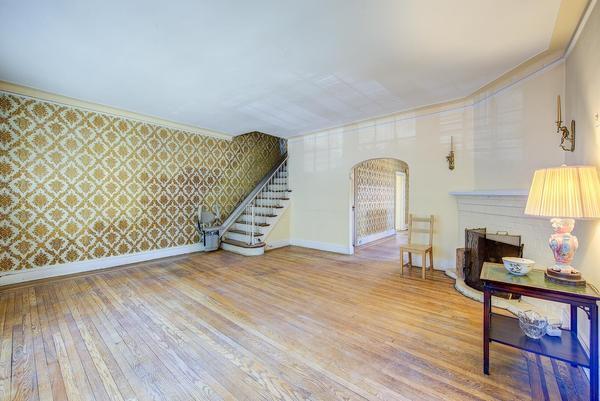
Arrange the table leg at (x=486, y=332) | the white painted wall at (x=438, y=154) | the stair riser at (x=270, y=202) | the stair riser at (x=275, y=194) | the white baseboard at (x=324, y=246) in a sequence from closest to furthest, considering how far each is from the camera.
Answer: the table leg at (x=486, y=332)
the white painted wall at (x=438, y=154)
the white baseboard at (x=324, y=246)
the stair riser at (x=270, y=202)
the stair riser at (x=275, y=194)

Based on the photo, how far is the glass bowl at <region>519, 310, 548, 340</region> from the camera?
5.88 feet

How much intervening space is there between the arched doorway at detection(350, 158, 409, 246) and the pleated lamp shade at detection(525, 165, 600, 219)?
13.0ft

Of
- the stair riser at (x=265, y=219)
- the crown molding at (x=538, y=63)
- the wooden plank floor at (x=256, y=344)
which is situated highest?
the crown molding at (x=538, y=63)

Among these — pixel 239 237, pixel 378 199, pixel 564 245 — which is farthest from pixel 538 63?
pixel 239 237

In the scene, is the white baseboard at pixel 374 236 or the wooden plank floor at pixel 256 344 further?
the white baseboard at pixel 374 236

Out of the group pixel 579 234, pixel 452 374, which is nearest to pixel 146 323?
pixel 452 374

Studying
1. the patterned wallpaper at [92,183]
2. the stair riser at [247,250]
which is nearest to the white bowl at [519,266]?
the stair riser at [247,250]

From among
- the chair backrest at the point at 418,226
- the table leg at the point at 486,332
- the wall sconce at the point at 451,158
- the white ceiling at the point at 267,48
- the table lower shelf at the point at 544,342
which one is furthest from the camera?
the chair backrest at the point at 418,226

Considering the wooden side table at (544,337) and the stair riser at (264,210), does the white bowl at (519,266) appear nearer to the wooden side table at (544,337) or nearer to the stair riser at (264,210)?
the wooden side table at (544,337)

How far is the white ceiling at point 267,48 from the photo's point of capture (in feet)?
6.91

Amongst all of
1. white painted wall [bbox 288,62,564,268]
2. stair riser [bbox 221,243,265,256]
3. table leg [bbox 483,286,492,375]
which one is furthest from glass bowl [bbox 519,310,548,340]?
stair riser [bbox 221,243,265,256]

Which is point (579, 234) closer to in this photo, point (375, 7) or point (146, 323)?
point (375, 7)

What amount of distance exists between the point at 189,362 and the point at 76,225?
3.73 meters

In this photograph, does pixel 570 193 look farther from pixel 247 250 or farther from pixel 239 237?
pixel 239 237
